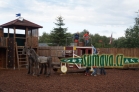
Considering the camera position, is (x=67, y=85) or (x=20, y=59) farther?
(x=20, y=59)

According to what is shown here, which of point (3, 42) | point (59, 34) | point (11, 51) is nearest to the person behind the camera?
point (3, 42)

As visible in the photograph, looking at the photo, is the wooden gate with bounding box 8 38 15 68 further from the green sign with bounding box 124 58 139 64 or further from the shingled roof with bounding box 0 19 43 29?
the green sign with bounding box 124 58 139 64

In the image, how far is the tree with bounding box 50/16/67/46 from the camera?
40.4 m

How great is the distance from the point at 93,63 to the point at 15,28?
29.0 ft

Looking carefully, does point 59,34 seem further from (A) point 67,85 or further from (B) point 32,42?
(A) point 67,85

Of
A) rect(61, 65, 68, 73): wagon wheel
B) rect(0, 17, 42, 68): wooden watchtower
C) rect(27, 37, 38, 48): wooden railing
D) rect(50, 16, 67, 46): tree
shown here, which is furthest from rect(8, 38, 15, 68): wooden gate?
rect(50, 16, 67, 46): tree

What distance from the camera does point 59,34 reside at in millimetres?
40531

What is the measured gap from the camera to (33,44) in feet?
71.3

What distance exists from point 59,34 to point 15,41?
793 inches

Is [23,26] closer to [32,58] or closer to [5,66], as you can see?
[5,66]

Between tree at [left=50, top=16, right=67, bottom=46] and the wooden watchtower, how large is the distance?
57.3 ft

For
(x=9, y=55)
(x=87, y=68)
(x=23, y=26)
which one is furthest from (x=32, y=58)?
(x=23, y=26)

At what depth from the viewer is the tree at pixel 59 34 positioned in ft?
132

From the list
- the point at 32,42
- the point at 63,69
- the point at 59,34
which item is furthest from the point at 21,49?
the point at 59,34
